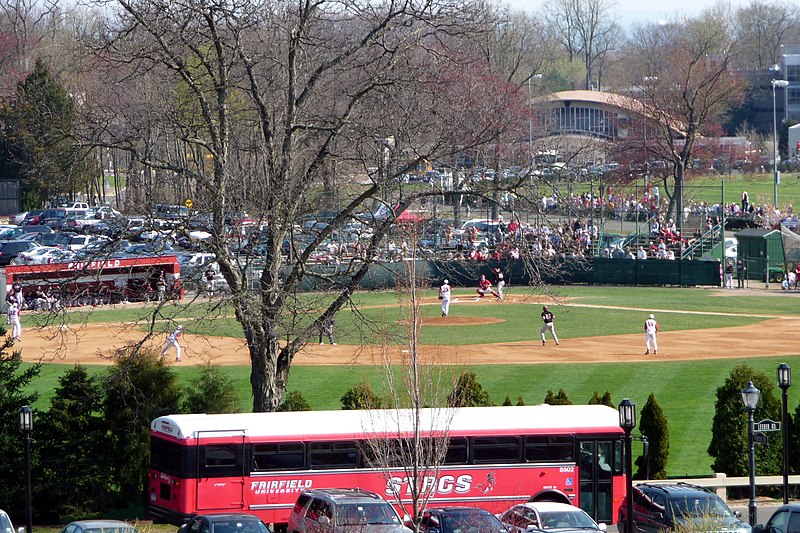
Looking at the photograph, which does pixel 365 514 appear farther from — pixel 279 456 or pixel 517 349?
pixel 517 349

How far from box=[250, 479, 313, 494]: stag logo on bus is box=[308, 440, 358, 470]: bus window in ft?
1.20

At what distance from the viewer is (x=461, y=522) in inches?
758

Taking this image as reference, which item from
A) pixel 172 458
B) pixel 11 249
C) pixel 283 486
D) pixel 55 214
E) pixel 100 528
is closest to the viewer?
pixel 100 528

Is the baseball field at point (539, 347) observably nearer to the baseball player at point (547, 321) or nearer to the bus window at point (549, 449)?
the baseball player at point (547, 321)

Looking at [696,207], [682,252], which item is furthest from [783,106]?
[682,252]

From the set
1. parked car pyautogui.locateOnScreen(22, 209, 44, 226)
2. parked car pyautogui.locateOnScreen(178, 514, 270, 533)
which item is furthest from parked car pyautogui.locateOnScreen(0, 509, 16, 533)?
parked car pyautogui.locateOnScreen(22, 209, 44, 226)

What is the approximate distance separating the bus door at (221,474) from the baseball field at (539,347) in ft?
12.5

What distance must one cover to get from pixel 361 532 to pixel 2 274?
41990mm

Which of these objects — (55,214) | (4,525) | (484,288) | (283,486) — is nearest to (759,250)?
(484,288)

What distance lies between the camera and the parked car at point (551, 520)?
771 inches

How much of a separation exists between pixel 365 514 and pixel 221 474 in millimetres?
4105

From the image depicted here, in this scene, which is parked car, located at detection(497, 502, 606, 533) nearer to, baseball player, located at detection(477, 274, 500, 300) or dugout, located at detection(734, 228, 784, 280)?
baseball player, located at detection(477, 274, 500, 300)

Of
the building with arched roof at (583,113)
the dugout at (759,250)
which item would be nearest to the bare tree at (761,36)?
the building with arched roof at (583,113)

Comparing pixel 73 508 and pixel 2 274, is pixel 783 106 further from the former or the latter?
pixel 73 508
